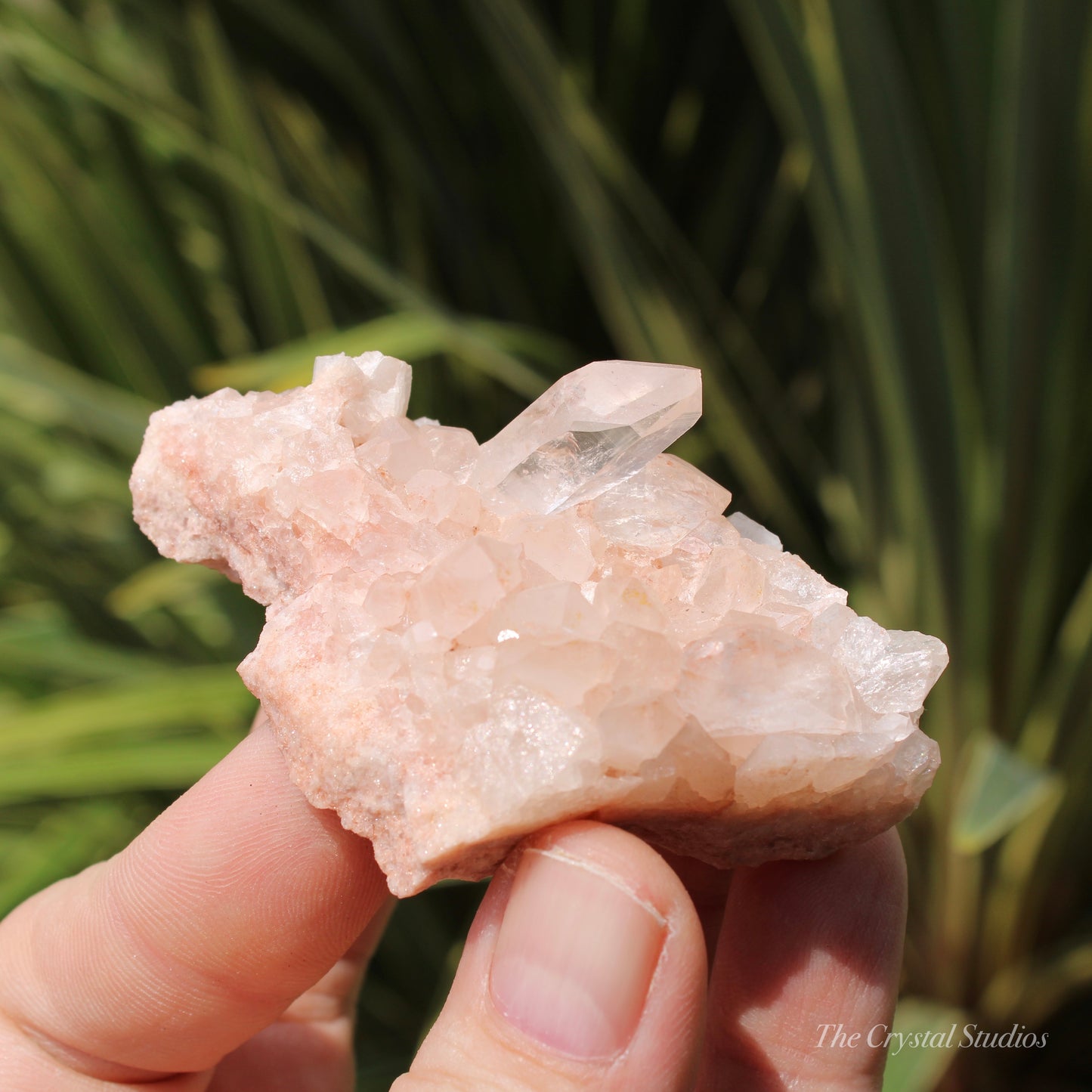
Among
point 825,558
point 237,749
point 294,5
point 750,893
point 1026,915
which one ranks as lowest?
point 1026,915

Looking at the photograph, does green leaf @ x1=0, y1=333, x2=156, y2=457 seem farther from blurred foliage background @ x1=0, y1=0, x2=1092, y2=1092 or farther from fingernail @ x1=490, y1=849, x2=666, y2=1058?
fingernail @ x1=490, y1=849, x2=666, y2=1058

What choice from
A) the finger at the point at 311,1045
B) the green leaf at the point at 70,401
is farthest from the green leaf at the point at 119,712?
the finger at the point at 311,1045

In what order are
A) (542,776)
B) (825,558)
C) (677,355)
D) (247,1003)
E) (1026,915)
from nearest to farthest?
(542,776) < (247,1003) < (1026,915) < (677,355) < (825,558)

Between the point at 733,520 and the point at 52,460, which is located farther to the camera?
the point at 52,460

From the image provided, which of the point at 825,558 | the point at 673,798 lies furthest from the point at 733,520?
the point at 825,558

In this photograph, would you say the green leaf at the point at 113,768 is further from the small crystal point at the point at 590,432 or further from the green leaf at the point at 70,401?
the small crystal point at the point at 590,432

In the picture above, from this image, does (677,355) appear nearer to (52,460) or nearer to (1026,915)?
(1026,915)

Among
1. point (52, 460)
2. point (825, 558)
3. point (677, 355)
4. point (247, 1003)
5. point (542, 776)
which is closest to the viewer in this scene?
point (542, 776)

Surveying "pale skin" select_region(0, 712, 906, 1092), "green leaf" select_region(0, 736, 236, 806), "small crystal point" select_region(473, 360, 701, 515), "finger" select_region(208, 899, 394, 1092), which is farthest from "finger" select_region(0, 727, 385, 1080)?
"green leaf" select_region(0, 736, 236, 806)

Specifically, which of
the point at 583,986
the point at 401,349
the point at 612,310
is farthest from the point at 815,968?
the point at 612,310
